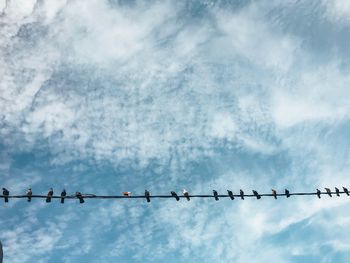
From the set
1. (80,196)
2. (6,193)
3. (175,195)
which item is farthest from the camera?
(175,195)

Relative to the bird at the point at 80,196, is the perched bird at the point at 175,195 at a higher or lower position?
higher

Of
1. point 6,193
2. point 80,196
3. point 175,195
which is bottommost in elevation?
point 80,196

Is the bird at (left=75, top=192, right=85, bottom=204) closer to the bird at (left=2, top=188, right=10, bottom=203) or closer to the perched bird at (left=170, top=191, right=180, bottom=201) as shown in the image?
the bird at (left=2, top=188, right=10, bottom=203)

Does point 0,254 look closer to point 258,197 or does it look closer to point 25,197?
point 25,197

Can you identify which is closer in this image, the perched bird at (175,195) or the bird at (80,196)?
the bird at (80,196)

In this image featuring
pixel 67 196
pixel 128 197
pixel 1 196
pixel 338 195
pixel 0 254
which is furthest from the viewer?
pixel 338 195

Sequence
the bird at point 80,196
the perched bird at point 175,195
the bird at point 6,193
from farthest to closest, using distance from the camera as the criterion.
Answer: the perched bird at point 175,195 → the bird at point 80,196 → the bird at point 6,193

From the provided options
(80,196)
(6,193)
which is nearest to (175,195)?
(80,196)

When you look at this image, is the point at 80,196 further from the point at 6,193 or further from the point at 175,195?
the point at 175,195

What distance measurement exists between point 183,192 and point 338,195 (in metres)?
10.9

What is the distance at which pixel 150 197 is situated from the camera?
1855 centimetres

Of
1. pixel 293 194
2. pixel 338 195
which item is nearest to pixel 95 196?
pixel 293 194

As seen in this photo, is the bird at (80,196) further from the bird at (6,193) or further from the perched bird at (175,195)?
the perched bird at (175,195)

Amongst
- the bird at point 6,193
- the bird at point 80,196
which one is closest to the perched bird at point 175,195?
the bird at point 80,196
